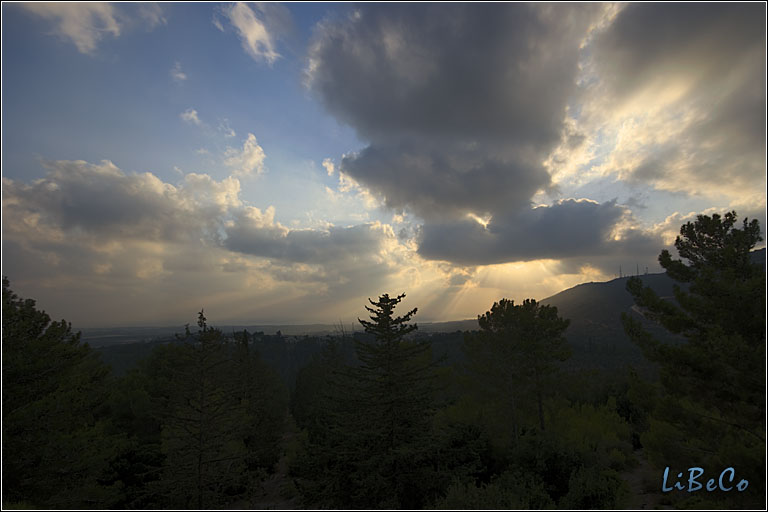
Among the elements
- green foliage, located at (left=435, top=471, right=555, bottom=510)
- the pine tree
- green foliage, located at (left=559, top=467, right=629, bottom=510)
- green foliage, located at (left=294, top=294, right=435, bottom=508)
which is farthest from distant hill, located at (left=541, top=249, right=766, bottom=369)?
the pine tree

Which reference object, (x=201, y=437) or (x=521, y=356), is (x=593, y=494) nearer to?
(x=521, y=356)

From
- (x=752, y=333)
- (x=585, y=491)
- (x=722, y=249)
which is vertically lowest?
(x=585, y=491)

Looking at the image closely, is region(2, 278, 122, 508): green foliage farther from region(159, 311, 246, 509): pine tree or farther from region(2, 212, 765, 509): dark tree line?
region(159, 311, 246, 509): pine tree

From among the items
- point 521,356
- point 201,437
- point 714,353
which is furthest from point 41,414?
point 521,356

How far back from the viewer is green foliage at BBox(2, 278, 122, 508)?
13.3 meters

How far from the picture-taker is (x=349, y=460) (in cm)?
1659

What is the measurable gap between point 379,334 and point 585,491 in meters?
11.4

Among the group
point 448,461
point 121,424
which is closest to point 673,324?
point 448,461

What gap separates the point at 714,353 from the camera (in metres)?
10.9

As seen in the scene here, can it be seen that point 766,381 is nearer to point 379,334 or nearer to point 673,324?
point 673,324


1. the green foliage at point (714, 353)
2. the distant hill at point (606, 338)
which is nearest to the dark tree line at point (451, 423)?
the green foliage at point (714, 353)

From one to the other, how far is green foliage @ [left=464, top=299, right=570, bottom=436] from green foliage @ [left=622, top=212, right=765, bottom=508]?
11.9m

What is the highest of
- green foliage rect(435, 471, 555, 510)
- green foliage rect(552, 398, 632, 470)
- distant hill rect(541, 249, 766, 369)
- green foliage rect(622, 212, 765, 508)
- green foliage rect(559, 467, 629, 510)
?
green foliage rect(622, 212, 765, 508)

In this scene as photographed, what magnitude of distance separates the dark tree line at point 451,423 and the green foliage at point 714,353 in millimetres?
44
